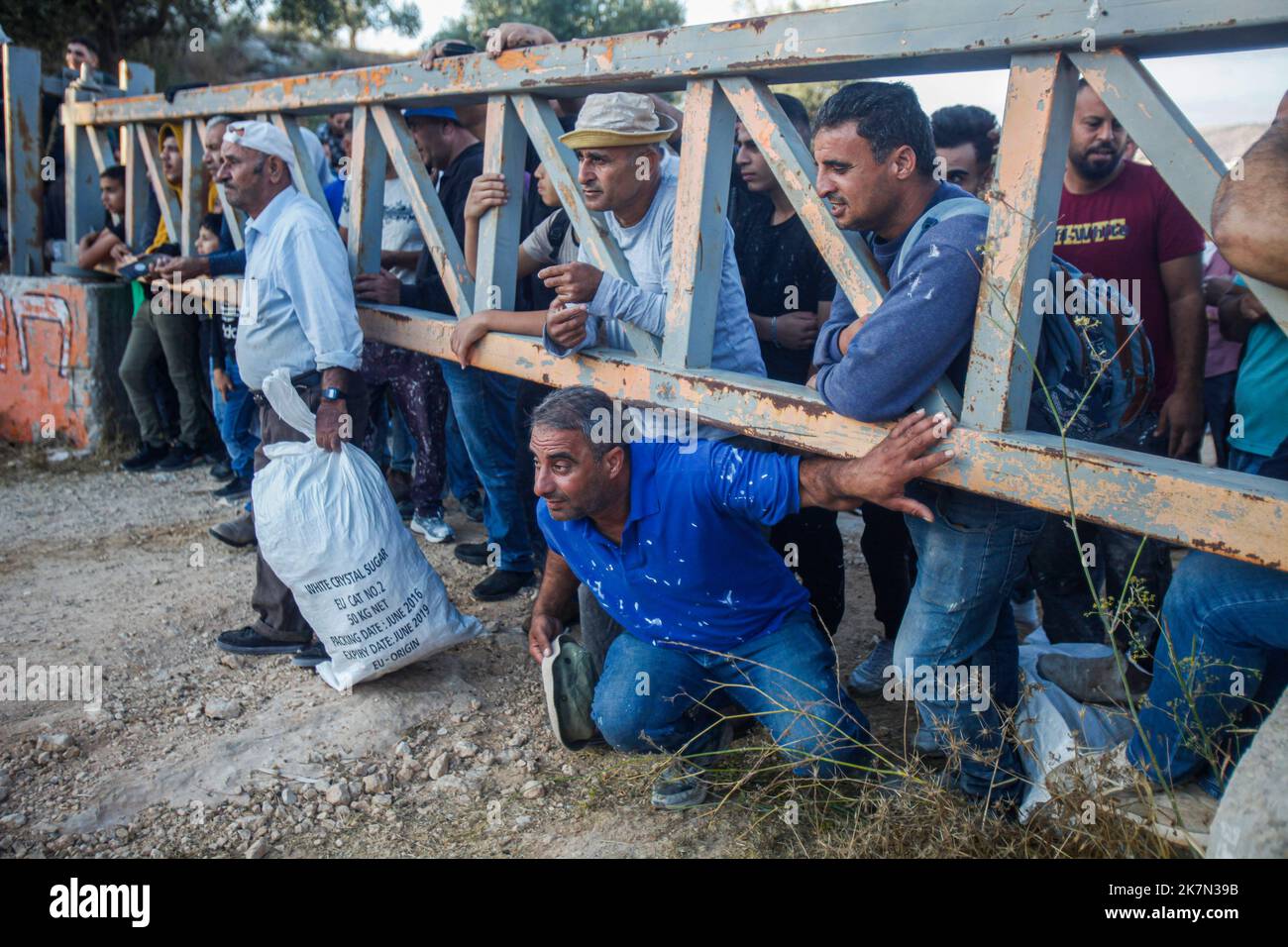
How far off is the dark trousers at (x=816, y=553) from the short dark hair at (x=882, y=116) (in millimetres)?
1435

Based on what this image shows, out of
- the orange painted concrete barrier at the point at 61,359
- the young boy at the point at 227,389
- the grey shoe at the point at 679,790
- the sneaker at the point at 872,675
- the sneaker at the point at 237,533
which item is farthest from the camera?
the orange painted concrete barrier at the point at 61,359

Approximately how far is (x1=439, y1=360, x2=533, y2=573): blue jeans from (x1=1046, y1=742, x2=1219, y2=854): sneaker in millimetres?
2566

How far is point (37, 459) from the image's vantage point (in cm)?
656

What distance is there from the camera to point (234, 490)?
6059 millimetres

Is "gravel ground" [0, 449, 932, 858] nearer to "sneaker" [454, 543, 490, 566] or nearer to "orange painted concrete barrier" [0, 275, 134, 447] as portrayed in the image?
"sneaker" [454, 543, 490, 566]

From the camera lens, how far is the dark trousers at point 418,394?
16.0 feet

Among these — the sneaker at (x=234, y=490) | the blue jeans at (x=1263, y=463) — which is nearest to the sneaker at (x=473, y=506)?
A: the sneaker at (x=234, y=490)

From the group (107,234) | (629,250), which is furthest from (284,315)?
(107,234)

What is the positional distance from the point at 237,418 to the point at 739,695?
367cm

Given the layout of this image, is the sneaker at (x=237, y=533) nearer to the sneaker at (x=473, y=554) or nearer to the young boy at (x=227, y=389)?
the young boy at (x=227, y=389)

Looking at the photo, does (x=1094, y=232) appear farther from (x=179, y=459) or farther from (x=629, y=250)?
(x=179, y=459)

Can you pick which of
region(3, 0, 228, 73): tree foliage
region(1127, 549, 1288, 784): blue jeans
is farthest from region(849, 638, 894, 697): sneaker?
region(3, 0, 228, 73): tree foliage
